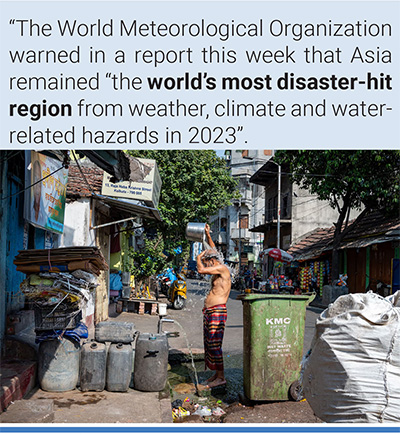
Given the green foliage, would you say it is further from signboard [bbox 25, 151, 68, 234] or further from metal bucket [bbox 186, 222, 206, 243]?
metal bucket [bbox 186, 222, 206, 243]

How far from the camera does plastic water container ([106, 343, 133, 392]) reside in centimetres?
555

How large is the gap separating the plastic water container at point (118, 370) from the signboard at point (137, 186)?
4.98 m

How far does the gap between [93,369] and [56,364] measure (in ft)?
1.46

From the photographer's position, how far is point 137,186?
10.3 metres

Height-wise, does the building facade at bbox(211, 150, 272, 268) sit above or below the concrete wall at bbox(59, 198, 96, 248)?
above

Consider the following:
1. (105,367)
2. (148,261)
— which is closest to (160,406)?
(105,367)

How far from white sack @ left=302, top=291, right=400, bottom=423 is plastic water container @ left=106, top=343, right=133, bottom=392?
131 inches

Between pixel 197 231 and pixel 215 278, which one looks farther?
pixel 197 231

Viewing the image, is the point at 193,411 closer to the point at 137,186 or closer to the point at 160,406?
the point at 160,406

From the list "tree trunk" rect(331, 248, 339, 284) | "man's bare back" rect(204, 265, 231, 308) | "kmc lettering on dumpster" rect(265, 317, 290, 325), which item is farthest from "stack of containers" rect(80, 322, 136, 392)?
"tree trunk" rect(331, 248, 339, 284)

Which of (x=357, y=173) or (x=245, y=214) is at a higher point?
(x=245, y=214)

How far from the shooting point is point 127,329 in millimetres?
5922

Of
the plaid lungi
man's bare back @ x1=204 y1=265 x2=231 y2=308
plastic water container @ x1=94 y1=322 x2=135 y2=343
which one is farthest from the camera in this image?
man's bare back @ x1=204 y1=265 x2=231 y2=308

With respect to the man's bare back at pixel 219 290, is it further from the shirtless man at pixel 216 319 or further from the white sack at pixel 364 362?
the white sack at pixel 364 362
